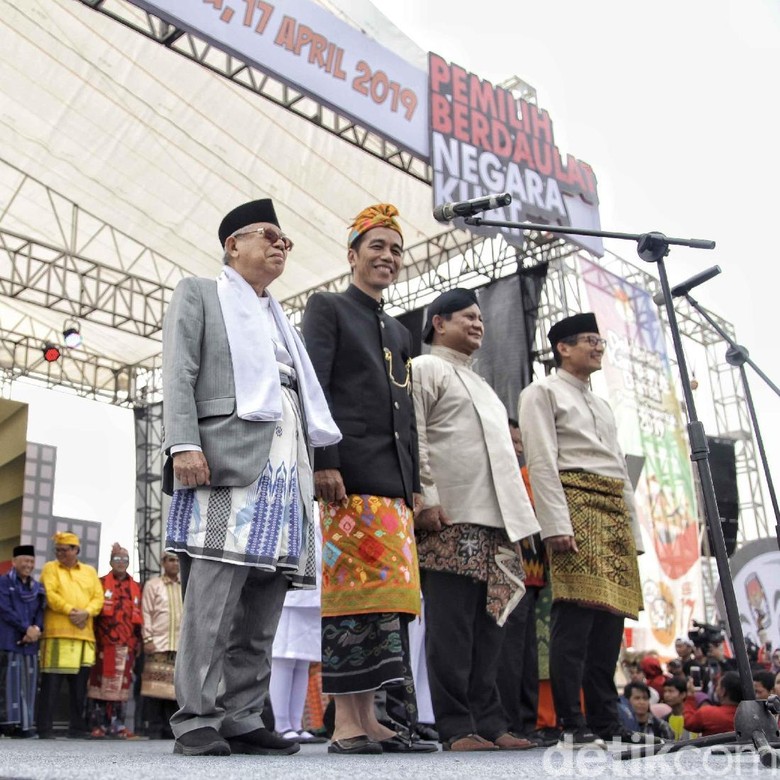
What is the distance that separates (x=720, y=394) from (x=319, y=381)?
575 inches

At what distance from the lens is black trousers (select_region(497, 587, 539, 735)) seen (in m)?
3.57

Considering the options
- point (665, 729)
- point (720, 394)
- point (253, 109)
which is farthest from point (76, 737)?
→ point (720, 394)

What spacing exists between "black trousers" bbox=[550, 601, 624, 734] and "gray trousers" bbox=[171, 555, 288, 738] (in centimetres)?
115

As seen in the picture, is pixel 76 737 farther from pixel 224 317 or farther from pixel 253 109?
pixel 253 109

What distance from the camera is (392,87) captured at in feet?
23.0

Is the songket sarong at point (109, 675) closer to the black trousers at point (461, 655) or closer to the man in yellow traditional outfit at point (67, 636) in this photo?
the man in yellow traditional outfit at point (67, 636)

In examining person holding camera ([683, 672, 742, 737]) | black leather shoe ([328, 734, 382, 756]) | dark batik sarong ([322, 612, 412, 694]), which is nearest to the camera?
Result: black leather shoe ([328, 734, 382, 756])

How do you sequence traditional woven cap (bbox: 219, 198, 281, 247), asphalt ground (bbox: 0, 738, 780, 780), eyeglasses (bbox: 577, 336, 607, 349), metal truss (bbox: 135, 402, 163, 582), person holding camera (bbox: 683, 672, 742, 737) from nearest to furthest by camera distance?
asphalt ground (bbox: 0, 738, 780, 780) → traditional woven cap (bbox: 219, 198, 281, 247) → eyeglasses (bbox: 577, 336, 607, 349) → person holding camera (bbox: 683, 672, 742, 737) → metal truss (bbox: 135, 402, 163, 582)

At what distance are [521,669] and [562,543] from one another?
657 millimetres

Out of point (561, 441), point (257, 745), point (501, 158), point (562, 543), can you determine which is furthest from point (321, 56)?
point (257, 745)

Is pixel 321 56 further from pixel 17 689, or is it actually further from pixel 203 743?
pixel 203 743

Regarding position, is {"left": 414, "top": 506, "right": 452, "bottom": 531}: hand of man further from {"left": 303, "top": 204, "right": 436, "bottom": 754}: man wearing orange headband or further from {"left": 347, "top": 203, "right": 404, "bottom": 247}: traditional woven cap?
{"left": 347, "top": 203, "right": 404, "bottom": 247}: traditional woven cap

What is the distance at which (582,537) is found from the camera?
3.36 meters

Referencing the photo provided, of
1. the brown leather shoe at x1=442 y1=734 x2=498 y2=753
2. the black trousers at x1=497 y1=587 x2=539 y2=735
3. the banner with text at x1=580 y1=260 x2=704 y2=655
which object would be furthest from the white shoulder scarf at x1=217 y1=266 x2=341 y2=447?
the banner with text at x1=580 y1=260 x2=704 y2=655
